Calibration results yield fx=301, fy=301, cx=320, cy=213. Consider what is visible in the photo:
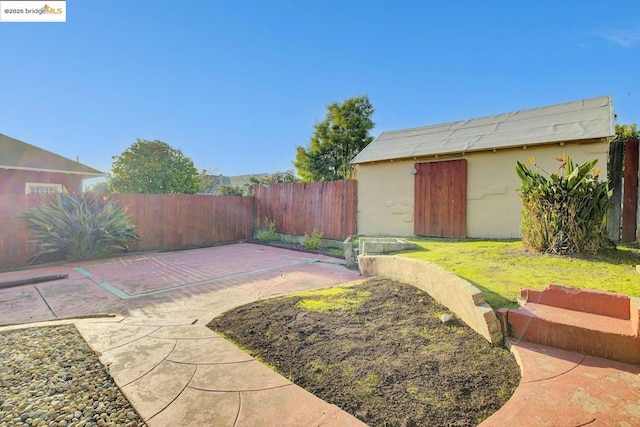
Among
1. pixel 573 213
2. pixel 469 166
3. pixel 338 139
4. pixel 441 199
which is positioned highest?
pixel 338 139

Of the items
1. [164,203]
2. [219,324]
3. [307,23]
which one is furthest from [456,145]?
[164,203]

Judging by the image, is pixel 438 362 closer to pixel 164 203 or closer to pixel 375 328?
pixel 375 328

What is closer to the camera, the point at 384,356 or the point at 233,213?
the point at 384,356

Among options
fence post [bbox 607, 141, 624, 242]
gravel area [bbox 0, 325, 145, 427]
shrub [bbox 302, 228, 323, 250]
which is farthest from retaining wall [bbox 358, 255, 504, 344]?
fence post [bbox 607, 141, 624, 242]

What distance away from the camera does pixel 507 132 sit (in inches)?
297

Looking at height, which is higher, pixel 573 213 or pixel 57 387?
pixel 573 213

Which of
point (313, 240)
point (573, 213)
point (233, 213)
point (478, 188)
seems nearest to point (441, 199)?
point (478, 188)

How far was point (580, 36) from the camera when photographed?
694 centimetres

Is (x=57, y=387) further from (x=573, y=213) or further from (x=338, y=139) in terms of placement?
(x=338, y=139)

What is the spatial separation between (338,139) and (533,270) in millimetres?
17545

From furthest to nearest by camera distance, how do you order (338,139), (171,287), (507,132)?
1. (338,139)
2. (507,132)
3. (171,287)

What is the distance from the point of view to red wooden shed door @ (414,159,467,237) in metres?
7.62

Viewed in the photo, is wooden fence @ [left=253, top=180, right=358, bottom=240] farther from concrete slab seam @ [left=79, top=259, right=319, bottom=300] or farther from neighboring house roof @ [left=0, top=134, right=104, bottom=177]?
neighboring house roof @ [left=0, top=134, right=104, bottom=177]

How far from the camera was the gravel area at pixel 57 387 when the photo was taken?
1747 millimetres
